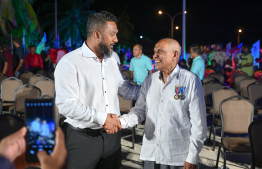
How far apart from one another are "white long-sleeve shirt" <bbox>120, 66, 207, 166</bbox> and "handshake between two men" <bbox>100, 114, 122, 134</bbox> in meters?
0.27

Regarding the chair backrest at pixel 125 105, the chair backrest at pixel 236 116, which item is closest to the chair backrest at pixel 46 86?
the chair backrest at pixel 125 105

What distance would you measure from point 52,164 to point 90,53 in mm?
2143

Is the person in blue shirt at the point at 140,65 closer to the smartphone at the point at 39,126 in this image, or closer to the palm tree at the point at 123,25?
the smartphone at the point at 39,126

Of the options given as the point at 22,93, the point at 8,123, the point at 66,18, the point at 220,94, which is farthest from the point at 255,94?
the point at 66,18

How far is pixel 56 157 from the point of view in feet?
2.21

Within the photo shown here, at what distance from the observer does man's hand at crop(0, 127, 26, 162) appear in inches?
24.4

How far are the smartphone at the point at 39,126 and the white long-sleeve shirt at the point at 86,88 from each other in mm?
1694

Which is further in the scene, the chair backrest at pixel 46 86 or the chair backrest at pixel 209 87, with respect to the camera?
the chair backrest at pixel 209 87

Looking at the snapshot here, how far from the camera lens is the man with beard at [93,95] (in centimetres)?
257

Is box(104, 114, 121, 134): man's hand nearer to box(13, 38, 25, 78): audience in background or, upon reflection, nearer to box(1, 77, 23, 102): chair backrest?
box(1, 77, 23, 102): chair backrest

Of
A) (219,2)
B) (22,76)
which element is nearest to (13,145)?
(22,76)

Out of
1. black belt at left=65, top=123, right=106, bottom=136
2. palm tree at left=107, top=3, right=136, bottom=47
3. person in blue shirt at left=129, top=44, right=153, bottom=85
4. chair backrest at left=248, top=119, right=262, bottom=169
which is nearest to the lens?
black belt at left=65, top=123, right=106, bottom=136

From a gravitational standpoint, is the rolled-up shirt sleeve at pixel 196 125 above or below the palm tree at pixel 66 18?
below

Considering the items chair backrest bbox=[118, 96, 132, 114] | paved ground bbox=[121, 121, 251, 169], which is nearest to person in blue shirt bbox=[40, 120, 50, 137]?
paved ground bbox=[121, 121, 251, 169]
